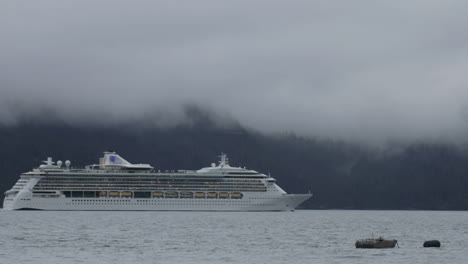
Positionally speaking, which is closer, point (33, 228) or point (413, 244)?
point (413, 244)

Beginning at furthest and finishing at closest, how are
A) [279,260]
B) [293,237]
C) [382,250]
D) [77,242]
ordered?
1. [293,237]
2. [77,242]
3. [382,250]
4. [279,260]

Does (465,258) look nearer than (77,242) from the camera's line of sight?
Yes

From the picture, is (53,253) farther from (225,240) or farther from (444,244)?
(444,244)

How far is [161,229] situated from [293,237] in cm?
2155

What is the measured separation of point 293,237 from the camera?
12225cm

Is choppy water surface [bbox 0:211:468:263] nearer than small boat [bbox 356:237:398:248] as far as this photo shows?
Yes

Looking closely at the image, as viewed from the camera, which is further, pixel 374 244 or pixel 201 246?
pixel 201 246

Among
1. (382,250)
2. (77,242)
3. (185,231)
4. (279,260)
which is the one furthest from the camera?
(185,231)

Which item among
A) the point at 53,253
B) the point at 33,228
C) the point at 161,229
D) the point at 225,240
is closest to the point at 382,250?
the point at 225,240

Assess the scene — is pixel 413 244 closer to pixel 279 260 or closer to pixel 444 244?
pixel 444 244

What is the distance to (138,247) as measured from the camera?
10131 centimetres

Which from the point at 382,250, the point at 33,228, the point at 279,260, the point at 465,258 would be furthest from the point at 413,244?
the point at 33,228

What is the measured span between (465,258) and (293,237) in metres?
33.1

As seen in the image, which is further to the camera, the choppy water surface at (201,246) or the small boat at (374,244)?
the small boat at (374,244)
